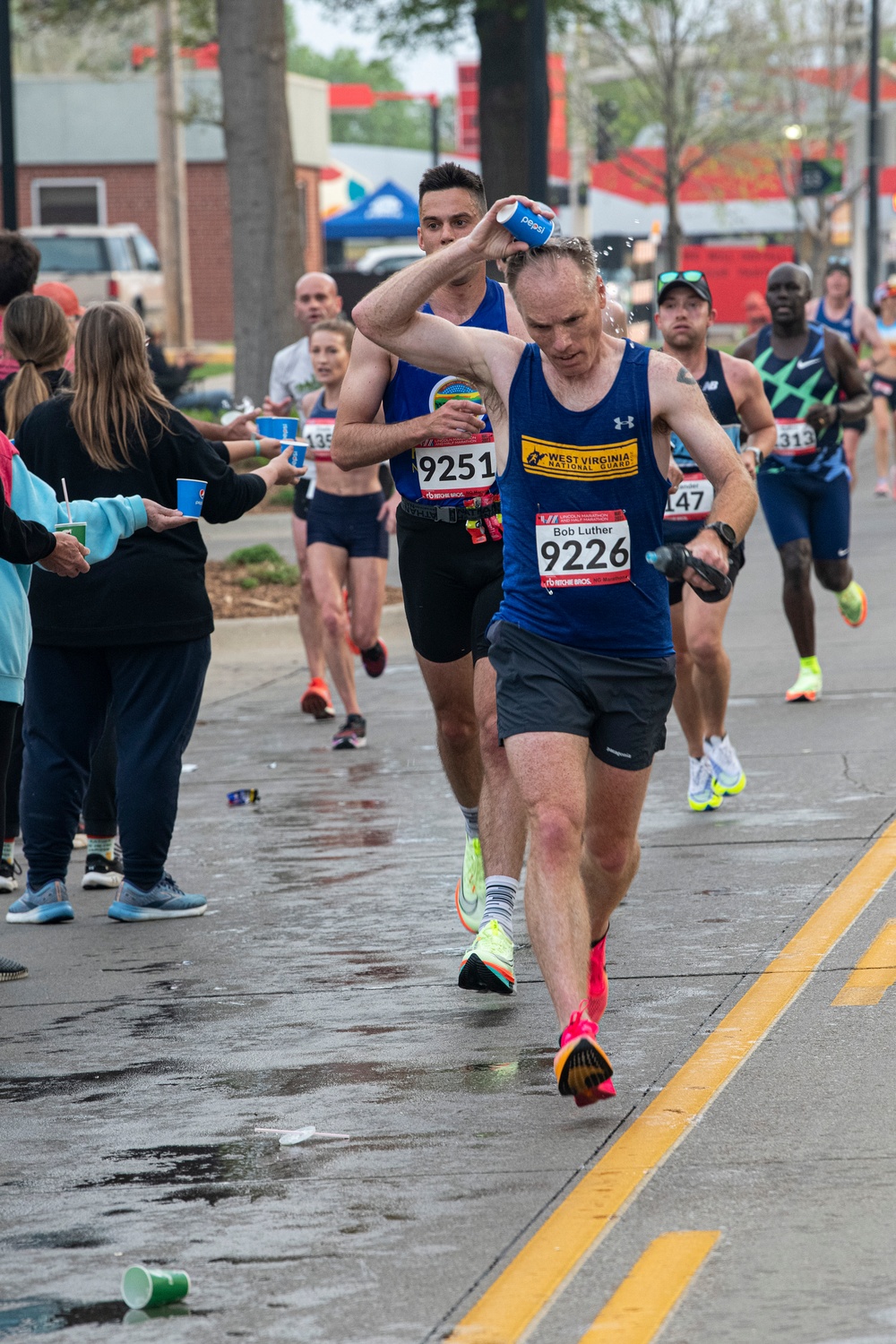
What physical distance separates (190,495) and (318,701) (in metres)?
4.90

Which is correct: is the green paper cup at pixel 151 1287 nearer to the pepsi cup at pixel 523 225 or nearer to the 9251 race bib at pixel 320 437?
the pepsi cup at pixel 523 225

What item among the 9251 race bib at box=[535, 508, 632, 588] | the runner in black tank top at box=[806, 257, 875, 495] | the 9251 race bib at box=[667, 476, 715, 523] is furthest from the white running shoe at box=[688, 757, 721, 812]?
the runner in black tank top at box=[806, 257, 875, 495]

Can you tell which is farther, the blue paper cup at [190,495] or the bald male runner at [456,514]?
the blue paper cup at [190,495]

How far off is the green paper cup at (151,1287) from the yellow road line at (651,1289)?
0.76 metres

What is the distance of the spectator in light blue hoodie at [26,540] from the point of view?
651 cm

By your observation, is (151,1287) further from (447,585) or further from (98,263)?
(98,263)

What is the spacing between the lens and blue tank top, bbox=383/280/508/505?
648 cm

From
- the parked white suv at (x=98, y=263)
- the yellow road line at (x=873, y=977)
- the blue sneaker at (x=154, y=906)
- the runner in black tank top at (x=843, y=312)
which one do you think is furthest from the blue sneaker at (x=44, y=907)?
the parked white suv at (x=98, y=263)

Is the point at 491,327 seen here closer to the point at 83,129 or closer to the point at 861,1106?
the point at 861,1106

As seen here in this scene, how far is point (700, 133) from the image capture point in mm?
50812

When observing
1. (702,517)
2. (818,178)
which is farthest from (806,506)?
(818,178)

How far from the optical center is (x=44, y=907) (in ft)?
25.2

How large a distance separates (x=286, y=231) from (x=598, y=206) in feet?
148

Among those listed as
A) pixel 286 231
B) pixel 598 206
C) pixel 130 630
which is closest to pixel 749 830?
pixel 130 630
